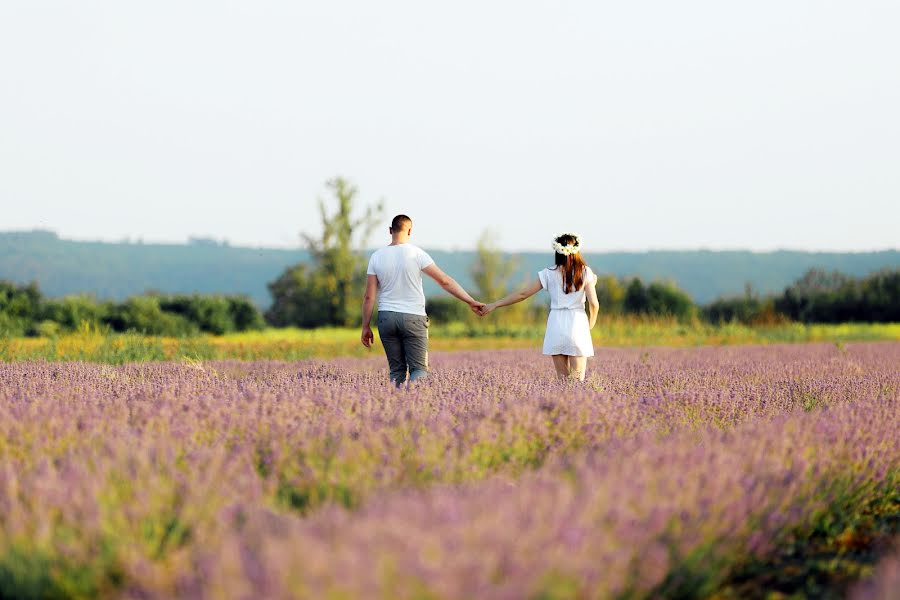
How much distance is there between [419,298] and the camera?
7.43 meters

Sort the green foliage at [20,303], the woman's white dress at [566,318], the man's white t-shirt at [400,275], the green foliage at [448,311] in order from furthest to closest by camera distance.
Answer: the green foliage at [448,311] < the green foliage at [20,303] < the woman's white dress at [566,318] < the man's white t-shirt at [400,275]

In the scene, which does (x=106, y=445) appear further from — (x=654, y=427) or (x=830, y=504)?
(x=830, y=504)

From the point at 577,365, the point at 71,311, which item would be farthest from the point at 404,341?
the point at 71,311

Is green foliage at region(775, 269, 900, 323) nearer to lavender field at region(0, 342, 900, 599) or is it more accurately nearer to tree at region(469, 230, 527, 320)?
tree at region(469, 230, 527, 320)

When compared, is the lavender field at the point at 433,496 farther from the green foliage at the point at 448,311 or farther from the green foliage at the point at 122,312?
the green foliage at the point at 448,311

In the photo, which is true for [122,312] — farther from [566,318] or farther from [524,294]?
[566,318]

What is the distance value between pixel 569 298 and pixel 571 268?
26 cm

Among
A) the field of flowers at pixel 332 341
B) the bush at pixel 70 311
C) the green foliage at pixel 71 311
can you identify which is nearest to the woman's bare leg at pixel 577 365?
the field of flowers at pixel 332 341

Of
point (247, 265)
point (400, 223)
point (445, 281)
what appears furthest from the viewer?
point (247, 265)

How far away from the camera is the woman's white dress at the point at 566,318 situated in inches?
295

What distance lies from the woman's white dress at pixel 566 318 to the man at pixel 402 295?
27.9 inches

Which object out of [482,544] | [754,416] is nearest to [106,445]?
[482,544]

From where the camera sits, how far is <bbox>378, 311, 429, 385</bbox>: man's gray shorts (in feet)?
24.3

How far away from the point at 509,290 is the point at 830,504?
3793 centimetres
